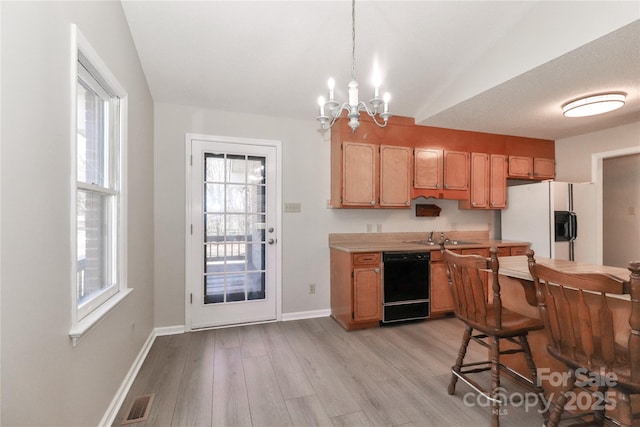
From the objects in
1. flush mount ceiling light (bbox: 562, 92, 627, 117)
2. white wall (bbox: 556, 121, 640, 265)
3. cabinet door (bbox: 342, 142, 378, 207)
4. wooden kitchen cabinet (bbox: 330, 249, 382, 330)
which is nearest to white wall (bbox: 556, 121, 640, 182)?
white wall (bbox: 556, 121, 640, 265)

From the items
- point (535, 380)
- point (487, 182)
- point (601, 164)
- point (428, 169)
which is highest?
point (601, 164)

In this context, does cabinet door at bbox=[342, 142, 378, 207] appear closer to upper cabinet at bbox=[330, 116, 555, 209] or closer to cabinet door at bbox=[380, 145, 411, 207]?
upper cabinet at bbox=[330, 116, 555, 209]

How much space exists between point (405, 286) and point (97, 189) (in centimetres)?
302

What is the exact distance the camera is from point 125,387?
2.05m

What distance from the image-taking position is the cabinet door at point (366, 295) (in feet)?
10.4

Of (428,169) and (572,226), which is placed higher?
(428,169)

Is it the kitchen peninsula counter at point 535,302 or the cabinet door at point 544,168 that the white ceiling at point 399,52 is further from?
the kitchen peninsula counter at point 535,302

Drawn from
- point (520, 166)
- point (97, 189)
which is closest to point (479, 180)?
point (520, 166)

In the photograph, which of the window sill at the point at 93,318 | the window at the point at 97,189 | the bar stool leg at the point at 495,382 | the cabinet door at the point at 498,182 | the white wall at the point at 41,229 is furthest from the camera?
the cabinet door at the point at 498,182

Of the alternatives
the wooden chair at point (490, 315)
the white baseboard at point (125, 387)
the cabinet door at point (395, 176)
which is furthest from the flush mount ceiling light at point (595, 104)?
the white baseboard at point (125, 387)

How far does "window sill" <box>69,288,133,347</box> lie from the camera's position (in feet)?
4.42

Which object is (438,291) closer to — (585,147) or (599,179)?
(599,179)

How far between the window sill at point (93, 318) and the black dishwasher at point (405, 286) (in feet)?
8.15

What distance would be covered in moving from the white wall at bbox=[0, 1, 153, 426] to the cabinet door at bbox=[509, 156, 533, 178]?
4.92 metres
